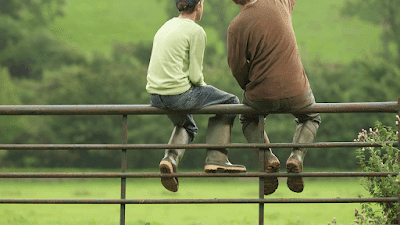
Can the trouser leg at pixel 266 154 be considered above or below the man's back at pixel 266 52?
below

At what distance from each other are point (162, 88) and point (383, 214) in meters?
1.41

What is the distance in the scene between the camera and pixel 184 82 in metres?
2.18

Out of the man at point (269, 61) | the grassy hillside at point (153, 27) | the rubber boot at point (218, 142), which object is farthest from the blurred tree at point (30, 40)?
the man at point (269, 61)

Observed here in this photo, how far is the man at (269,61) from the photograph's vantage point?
2094 millimetres

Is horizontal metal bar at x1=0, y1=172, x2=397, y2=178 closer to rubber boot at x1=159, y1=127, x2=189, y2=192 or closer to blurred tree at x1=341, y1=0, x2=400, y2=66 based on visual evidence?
rubber boot at x1=159, y1=127, x2=189, y2=192

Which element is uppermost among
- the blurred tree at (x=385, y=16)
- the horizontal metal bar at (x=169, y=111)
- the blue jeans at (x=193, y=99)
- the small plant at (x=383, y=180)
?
the blurred tree at (x=385, y=16)

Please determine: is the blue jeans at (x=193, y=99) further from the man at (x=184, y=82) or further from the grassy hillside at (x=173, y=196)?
the grassy hillside at (x=173, y=196)

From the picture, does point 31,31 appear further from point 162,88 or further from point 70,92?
point 162,88

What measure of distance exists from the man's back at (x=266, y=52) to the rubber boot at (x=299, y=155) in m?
0.28

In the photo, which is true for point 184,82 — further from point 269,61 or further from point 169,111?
point 269,61

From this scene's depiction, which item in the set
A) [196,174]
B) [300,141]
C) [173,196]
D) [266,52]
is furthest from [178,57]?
[173,196]

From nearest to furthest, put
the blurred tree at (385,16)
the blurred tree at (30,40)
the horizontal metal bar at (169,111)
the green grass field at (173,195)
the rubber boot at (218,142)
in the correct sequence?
the horizontal metal bar at (169,111) < the rubber boot at (218,142) < the green grass field at (173,195) < the blurred tree at (385,16) < the blurred tree at (30,40)

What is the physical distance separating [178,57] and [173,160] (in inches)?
22.4

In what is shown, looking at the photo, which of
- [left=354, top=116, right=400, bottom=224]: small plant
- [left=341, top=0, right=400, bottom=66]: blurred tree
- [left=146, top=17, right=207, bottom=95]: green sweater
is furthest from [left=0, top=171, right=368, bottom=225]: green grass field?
[left=146, top=17, right=207, bottom=95]: green sweater
